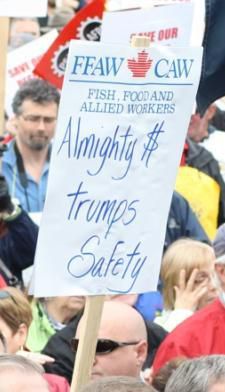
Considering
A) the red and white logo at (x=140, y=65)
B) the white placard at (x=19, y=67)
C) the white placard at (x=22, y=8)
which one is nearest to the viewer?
the red and white logo at (x=140, y=65)

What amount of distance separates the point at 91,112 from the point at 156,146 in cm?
36

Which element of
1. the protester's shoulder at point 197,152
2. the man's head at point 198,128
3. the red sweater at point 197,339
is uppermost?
the man's head at point 198,128

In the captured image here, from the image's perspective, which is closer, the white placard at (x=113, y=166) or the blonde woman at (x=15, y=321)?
the white placard at (x=113, y=166)

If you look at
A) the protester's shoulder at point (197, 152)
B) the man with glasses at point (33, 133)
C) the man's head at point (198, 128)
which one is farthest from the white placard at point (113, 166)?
the man's head at point (198, 128)

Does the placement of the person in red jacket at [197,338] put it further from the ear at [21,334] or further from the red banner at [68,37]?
the red banner at [68,37]

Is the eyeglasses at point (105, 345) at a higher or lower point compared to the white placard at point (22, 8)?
lower

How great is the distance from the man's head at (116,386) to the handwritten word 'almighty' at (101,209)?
0.79 m

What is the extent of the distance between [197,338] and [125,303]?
3.54 feet

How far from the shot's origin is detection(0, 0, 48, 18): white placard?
673 centimetres

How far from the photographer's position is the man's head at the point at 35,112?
916 centimetres

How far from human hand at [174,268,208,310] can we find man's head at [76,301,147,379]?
4.67ft

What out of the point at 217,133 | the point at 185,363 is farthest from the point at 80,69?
the point at 217,133

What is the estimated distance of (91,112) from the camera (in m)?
4.86

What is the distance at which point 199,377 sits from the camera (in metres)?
4.44
